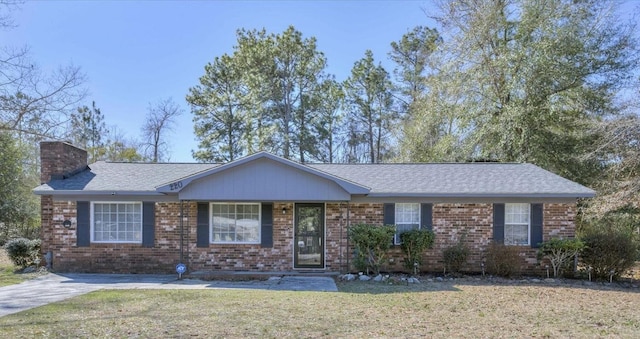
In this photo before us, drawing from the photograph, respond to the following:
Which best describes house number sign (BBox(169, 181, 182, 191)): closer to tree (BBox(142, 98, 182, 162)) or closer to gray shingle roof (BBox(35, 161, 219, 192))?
gray shingle roof (BBox(35, 161, 219, 192))

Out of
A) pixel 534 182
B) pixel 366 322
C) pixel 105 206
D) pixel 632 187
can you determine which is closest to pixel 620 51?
pixel 632 187

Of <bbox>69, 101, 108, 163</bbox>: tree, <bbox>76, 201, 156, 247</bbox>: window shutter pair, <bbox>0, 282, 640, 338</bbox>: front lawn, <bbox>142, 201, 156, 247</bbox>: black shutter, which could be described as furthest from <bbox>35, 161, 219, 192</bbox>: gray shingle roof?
<bbox>69, 101, 108, 163</bbox>: tree

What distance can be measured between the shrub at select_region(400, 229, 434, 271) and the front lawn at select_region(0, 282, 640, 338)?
2.00 metres

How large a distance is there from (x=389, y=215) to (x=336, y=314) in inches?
221

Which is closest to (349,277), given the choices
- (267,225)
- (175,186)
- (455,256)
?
(267,225)

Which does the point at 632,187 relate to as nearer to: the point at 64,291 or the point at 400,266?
the point at 400,266

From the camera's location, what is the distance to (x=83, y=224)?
12156 millimetres

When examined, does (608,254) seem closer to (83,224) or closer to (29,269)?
(83,224)

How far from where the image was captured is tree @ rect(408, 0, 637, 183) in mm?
18047

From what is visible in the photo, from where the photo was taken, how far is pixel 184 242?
12.2 metres

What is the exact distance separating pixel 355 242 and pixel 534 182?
5.77m

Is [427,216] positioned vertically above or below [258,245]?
above

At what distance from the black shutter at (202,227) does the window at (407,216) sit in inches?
214

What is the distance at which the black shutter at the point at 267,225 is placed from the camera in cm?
1239
